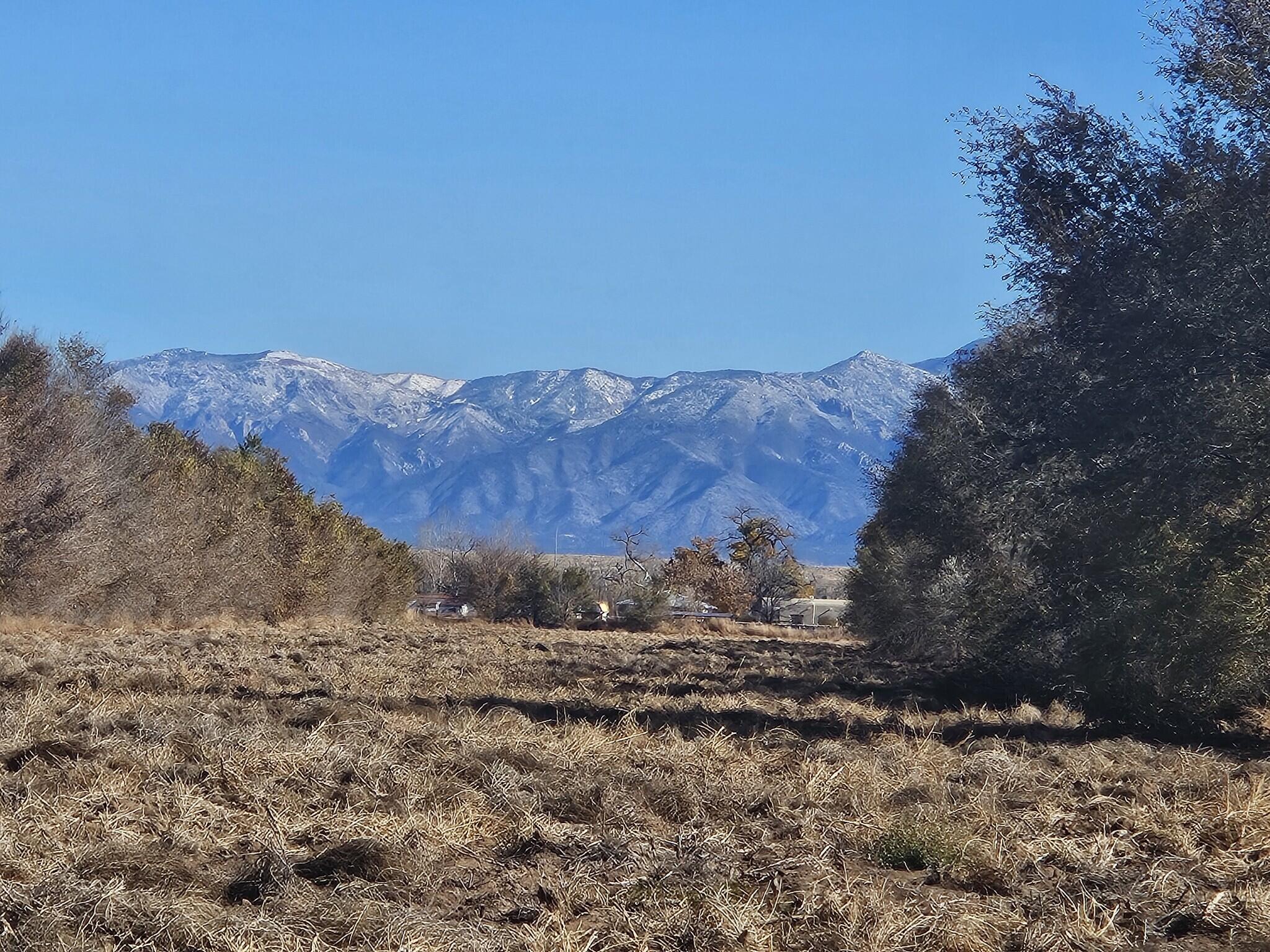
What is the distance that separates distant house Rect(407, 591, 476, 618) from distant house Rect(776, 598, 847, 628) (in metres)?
20.2

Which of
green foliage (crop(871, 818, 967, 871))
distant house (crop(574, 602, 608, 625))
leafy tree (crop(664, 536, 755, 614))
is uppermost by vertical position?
leafy tree (crop(664, 536, 755, 614))

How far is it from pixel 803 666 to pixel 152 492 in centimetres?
2344

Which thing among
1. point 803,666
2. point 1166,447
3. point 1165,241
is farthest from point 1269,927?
point 803,666

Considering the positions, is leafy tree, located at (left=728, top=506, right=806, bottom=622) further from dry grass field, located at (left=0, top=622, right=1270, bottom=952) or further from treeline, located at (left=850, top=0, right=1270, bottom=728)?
dry grass field, located at (left=0, top=622, right=1270, bottom=952)

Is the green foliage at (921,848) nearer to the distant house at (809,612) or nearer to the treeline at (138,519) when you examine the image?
the treeline at (138,519)

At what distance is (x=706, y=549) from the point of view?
10550cm

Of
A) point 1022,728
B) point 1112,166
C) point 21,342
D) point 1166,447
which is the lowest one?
point 1022,728

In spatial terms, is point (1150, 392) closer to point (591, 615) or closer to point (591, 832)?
point (591, 832)

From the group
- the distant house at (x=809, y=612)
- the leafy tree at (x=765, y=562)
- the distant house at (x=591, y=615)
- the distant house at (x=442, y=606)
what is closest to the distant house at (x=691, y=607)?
the leafy tree at (x=765, y=562)

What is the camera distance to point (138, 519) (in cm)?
4194

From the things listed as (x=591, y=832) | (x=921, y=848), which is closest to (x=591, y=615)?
(x=591, y=832)

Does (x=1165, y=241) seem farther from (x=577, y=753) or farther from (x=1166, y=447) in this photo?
(x=577, y=753)

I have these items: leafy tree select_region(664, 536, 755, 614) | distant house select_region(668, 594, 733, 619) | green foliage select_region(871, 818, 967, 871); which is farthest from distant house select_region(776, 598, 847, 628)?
green foliage select_region(871, 818, 967, 871)

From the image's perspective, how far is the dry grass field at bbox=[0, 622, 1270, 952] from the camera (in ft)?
20.3
